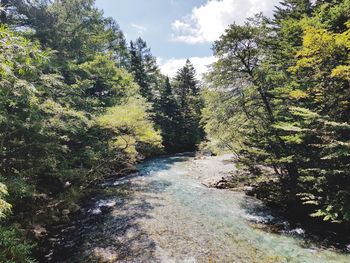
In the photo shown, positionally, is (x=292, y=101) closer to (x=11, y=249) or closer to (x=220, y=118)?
(x=220, y=118)

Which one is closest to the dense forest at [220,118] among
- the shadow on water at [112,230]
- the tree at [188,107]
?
the shadow on water at [112,230]

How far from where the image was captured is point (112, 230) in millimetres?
10633

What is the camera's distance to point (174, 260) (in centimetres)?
828

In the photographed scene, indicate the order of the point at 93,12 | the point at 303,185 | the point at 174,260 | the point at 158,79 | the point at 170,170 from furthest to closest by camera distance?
the point at 158,79 → the point at 93,12 → the point at 170,170 → the point at 303,185 → the point at 174,260

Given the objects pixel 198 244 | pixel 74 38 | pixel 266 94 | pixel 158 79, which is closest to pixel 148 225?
pixel 198 244

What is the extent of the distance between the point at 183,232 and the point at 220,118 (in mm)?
7411

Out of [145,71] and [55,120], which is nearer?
[55,120]

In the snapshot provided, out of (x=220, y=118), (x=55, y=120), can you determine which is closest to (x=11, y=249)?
(x=55, y=120)

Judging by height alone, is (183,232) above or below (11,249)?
below

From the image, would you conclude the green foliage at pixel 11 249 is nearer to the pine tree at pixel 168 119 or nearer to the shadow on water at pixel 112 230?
the shadow on water at pixel 112 230

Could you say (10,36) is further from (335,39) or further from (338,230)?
(338,230)

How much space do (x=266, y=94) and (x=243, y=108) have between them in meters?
1.44

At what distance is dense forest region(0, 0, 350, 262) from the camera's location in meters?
9.10

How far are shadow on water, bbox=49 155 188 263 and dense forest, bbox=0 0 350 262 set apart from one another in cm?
103
